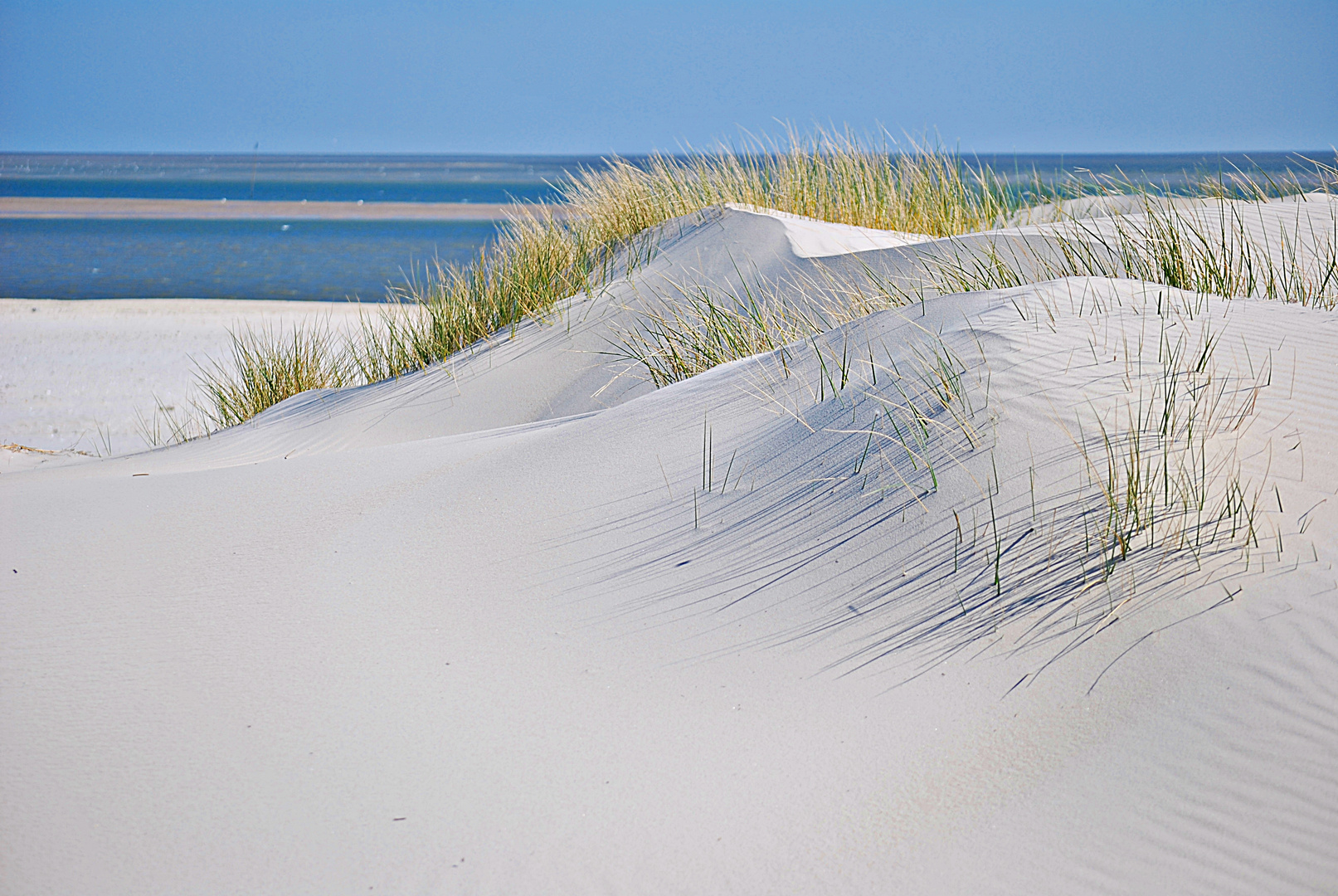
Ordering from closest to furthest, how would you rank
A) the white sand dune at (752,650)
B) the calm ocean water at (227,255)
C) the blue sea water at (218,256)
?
the white sand dune at (752,650)
the calm ocean water at (227,255)
the blue sea water at (218,256)

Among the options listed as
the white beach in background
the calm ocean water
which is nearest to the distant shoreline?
the calm ocean water

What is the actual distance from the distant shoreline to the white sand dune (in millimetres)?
26915

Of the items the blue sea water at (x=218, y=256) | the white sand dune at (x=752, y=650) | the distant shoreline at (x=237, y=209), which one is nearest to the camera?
the white sand dune at (x=752, y=650)

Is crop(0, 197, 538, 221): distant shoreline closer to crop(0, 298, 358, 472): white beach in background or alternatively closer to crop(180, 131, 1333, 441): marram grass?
crop(0, 298, 358, 472): white beach in background

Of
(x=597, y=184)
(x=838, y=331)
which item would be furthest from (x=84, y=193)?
(x=838, y=331)

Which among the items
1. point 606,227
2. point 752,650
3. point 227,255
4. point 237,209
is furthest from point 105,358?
point 237,209

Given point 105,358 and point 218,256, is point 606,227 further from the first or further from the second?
point 218,256

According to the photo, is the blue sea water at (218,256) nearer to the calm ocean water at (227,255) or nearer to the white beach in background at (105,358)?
the calm ocean water at (227,255)

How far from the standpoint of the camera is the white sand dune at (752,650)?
1.55m

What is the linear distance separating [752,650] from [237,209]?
3780 cm

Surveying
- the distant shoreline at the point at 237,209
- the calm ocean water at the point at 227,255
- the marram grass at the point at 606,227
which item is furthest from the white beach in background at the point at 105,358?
the distant shoreline at the point at 237,209

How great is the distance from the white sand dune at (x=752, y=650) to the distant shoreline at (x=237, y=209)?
26.9 m

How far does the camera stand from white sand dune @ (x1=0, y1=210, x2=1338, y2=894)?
5.08 feet

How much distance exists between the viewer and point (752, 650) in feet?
6.70
